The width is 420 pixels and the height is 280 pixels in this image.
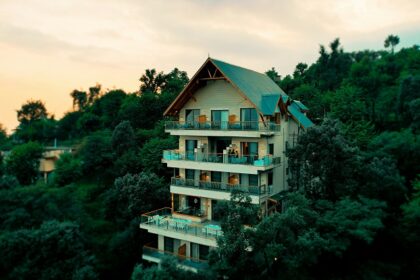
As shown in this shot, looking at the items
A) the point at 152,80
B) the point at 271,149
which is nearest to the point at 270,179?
the point at 271,149

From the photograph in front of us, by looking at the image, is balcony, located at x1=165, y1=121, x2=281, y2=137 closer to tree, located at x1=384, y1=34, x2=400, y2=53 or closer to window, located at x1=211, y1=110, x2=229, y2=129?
window, located at x1=211, y1=110, x2=229, y2=129

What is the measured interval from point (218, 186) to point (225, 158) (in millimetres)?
2436

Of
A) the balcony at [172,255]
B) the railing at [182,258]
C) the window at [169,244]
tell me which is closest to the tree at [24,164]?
the railing at [182,258]

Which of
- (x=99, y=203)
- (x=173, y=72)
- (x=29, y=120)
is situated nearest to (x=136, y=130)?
(x=99, y=203)

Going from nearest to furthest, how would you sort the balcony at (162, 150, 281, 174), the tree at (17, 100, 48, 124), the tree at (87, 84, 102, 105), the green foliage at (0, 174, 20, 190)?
the balcony at (162, 150, 281, 174), the green foliage at (0, 174, 20, 190), the tree at (17, 100, 48, 124), the tree at (87, 84, 102, 105)

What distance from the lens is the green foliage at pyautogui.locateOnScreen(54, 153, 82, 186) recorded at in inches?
1678

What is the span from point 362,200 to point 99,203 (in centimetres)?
2963

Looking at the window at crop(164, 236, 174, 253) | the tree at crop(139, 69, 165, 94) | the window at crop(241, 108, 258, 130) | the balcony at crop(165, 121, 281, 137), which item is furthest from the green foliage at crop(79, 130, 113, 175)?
the window at crop(241, 108, 258, 130)

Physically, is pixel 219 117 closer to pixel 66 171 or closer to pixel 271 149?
pixel 271 149

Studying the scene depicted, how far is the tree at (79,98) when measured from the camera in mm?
92375

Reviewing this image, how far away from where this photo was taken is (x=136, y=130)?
5031 centimetres

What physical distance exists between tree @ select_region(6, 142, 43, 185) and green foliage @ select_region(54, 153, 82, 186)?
4095 millimetres

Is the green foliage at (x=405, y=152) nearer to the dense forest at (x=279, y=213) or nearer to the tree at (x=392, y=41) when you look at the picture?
the dense forest at (x=279, y=213)

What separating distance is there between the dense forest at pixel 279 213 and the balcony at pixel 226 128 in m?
3.12
